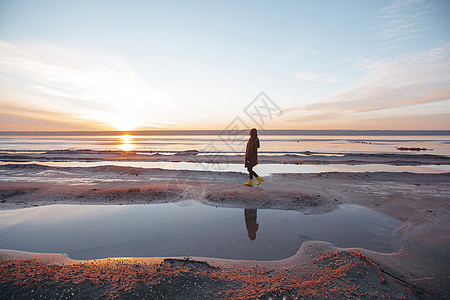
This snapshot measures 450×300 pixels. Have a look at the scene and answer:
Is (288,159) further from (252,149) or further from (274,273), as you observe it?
(274,273)

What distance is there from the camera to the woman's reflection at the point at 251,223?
650cm

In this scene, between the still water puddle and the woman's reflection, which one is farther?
the woman's reflection

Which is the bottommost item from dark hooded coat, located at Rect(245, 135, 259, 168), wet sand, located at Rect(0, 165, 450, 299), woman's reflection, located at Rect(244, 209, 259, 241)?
woman's reflection, located at Rect(244, 209, 259, 241)

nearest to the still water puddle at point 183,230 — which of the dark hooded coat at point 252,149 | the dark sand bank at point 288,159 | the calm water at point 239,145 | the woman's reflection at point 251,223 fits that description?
the woman's reflection at point 251,223

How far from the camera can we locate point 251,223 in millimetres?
7375

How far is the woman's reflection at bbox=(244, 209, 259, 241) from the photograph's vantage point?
6496mm

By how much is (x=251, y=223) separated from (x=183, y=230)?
2.36 meters

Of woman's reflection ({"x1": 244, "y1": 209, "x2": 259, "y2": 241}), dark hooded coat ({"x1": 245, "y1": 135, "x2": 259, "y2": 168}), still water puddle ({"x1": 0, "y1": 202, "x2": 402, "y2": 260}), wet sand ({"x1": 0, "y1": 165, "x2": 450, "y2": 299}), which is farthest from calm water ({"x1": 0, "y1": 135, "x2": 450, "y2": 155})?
wet sand ({"x1": 0, "y1": 165, "x2": 450, "y2": 299})

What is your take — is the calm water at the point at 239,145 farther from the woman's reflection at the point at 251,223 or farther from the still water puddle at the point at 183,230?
the still water puddle at the point at 183,230

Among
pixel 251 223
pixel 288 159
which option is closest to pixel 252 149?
pixel 251 223

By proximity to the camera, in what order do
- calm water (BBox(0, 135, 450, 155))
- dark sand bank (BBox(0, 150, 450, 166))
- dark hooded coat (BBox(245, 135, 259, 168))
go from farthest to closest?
calm water (BBox(0, 135, 450, 155)) < dark sand bank (BBox(0, 150, 450, 166)) < dark hooded coat (BBox(245, 135, 259, 168))

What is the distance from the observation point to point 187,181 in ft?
45.3

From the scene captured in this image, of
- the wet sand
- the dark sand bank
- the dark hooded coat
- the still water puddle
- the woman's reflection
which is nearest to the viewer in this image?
the wet sand

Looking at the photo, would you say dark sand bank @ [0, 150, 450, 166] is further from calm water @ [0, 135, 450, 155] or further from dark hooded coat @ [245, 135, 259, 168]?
dark hooded coat @ [245, 135, 259, 168]
